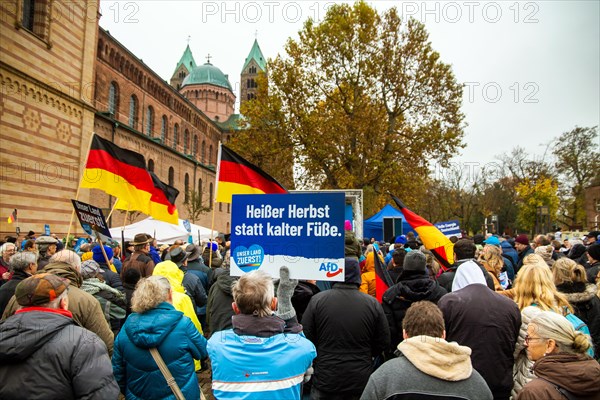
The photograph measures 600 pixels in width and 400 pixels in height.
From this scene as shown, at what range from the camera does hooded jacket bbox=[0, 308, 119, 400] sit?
2309mm

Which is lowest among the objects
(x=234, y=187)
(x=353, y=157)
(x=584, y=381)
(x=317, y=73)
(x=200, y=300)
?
(x=200, y=300)

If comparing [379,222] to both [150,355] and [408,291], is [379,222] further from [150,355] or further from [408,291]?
[150,355]

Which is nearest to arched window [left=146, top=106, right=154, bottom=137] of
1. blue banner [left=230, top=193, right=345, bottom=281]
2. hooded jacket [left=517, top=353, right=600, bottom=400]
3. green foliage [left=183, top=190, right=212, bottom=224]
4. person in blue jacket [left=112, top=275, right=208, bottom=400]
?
green foliage [left=183, top=190, right=212, bottom=224]

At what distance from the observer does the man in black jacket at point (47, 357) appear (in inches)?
91.0

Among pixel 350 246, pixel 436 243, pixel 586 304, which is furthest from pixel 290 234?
pixel 586 304

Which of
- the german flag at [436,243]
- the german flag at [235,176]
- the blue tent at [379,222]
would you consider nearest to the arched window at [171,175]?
the blue tent at [379,222]

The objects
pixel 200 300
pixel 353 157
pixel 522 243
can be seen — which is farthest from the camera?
pixel 353 157

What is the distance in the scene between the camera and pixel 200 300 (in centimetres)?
663

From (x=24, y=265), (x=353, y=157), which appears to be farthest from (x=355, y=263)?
(x=353, y=157)

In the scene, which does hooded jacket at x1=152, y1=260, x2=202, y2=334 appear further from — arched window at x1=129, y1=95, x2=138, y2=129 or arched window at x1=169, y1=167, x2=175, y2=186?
arched window at x1=169, y1=167, x2=175, y2=186

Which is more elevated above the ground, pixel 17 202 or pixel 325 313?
pixel 17 202

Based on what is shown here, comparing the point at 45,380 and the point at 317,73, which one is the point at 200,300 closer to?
the point at 45,380

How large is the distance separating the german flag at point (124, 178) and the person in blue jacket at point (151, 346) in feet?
16.6

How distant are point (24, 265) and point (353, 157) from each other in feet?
67.5
